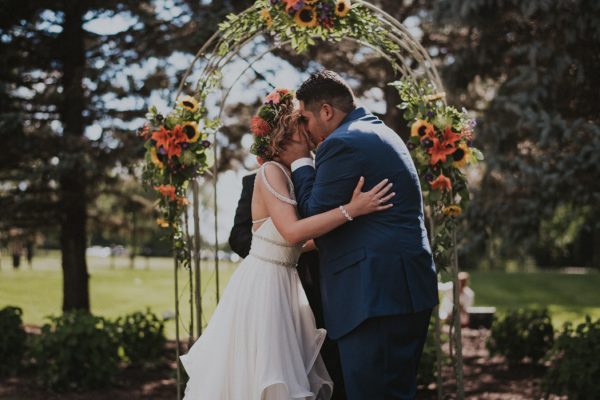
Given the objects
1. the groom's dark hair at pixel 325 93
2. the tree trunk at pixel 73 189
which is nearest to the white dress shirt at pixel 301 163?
the groom's dark hair at pixel 325 93

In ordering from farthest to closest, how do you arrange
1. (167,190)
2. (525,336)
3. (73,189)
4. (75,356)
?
(73,189) < (525,336) < (75,356) < (167,190)

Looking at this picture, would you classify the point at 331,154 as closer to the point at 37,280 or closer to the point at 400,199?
the point at 400,199

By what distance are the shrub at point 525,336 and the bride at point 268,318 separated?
4.09 meters

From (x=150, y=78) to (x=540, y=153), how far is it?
4.47m

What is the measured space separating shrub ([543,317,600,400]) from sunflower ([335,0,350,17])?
2.97 meters

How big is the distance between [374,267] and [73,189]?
6.17 metres

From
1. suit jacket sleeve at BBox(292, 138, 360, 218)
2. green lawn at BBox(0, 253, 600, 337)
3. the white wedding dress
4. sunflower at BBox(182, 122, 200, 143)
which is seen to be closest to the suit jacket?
suit jacket sleeve at BBox(292, 138, 360, 218)

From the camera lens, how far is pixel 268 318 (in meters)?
3.81

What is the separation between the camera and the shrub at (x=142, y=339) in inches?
301

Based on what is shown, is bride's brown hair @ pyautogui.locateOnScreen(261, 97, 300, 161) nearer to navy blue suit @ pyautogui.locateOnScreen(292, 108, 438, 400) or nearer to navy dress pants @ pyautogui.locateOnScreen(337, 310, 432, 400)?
navy blue suit @ pyautogui.locateOnScreen(292, 108, 438, 400)

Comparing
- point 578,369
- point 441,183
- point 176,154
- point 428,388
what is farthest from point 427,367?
point 176,154

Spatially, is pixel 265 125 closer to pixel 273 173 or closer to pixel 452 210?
pixel 273 173

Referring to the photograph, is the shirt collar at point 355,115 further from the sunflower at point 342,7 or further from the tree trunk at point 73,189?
the tree trunk at point 73,189

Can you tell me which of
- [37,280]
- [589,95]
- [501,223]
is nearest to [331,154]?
[501,223]
